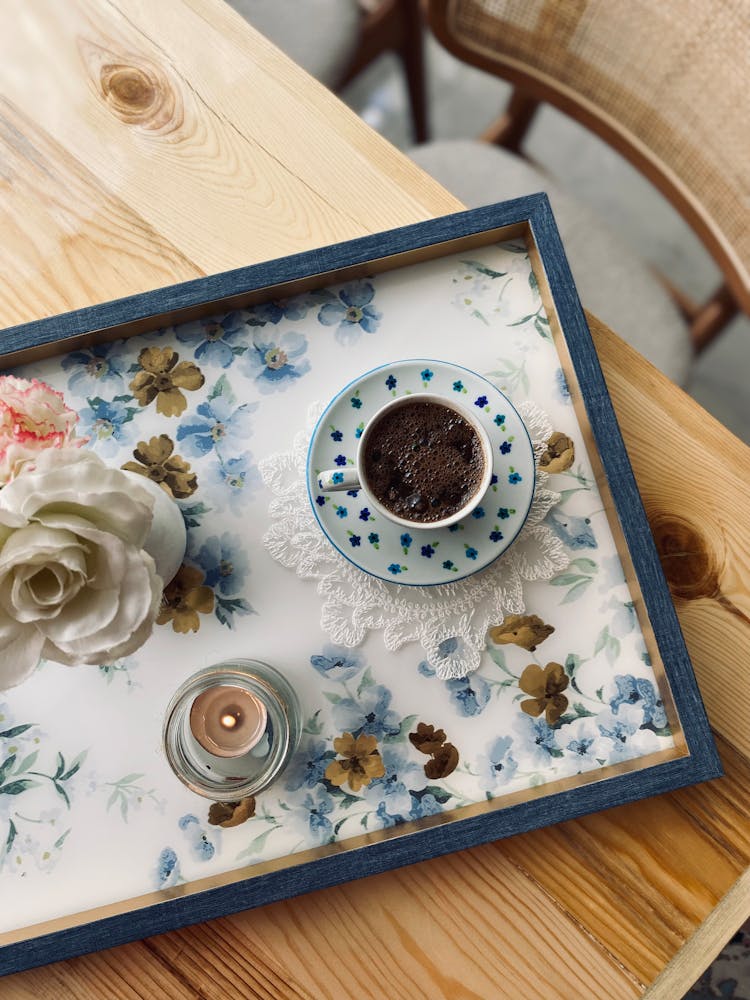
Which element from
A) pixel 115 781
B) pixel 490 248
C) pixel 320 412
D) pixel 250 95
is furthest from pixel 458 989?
pixel 250 95

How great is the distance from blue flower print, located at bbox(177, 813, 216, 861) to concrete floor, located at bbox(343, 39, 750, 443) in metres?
1.43

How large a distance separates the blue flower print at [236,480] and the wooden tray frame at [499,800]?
181 millimetres

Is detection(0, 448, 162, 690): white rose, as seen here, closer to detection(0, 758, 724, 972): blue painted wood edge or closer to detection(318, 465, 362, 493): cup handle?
detection(318, 465, 362, 493): cup handle

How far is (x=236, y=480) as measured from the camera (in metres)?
0.89

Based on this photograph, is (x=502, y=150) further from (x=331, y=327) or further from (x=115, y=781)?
Answer: (x=115, y=781)

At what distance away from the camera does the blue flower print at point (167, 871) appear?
83 cm

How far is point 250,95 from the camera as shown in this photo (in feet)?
3.15

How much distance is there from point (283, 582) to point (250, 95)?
0.59m

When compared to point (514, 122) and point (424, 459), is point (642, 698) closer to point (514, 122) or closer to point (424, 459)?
point (424, 459)

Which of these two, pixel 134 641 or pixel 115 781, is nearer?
pixel 134 641

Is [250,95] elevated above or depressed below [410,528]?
above

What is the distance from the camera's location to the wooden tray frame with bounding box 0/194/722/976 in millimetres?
801

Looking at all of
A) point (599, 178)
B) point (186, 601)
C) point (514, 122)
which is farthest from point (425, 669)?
point (599, 178)

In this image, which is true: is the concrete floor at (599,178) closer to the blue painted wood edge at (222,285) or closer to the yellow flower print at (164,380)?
the blue painted wood edge at (222,285)
